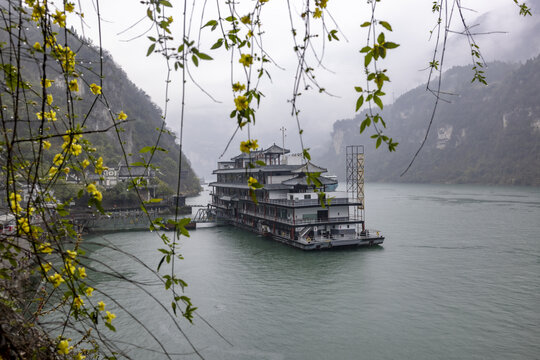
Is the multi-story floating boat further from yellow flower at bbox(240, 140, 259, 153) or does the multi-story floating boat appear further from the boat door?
yellow flower at bbox(240, 140, 259, 153)

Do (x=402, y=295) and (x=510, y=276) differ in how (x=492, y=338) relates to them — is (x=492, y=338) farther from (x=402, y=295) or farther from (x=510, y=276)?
(x=510, y=276)

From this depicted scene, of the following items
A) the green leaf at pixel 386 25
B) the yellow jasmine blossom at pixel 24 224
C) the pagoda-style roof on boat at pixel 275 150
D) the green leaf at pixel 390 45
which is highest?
the pagoda-style roof on boat at pixel 275 150

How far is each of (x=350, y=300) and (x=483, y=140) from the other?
120974 mm

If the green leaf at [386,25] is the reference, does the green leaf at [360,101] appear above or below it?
below

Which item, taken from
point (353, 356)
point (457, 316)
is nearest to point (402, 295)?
point (457, 316)

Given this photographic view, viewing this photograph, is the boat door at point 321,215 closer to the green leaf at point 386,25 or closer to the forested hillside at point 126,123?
the green leaf at point 386,25

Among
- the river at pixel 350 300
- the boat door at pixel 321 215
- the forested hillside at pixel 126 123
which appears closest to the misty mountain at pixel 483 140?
the forested hillside at pixel 126 123

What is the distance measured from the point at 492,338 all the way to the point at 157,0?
43.7 ft

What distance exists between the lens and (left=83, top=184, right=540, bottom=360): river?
35.2ft

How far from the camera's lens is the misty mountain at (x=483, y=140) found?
96.2 meters

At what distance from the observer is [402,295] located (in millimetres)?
14773

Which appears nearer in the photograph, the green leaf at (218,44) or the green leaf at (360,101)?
the green leaf at (360,101)

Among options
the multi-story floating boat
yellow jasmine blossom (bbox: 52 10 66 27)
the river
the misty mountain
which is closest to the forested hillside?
the multi-story floating boat

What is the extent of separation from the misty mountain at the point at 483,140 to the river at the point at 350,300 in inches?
3070
